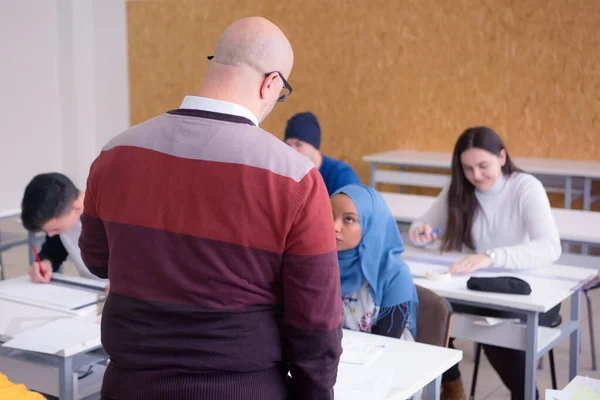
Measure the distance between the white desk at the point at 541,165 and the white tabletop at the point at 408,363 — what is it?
3920 millimetres

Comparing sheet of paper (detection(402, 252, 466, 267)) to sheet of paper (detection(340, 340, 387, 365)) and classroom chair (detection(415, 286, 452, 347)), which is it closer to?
classroom chair (detection(415, 286, 452, 347))

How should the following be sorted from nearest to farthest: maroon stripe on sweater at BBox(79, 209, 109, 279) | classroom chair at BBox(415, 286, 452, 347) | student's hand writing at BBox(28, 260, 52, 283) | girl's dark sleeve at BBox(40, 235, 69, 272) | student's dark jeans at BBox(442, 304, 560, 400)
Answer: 1. maroon stripe on sweater at BBox(79, 209, 109, 279)
2. classroom chair at BBox(415, 286, 452, 347)
3. student's dark jeans at BBox(442, 304, 560, 400)
4. student's hand writing at BBox(28, 260, 52, 283)
5. girl's dark sleeve at BBox(40, 235, 69, 272)

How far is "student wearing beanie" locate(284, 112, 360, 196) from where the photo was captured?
4133 millimetres

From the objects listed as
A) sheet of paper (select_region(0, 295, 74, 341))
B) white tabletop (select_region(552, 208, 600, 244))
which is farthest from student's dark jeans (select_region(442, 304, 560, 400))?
sheet of paper (select_region(0, 295, 74, 341))

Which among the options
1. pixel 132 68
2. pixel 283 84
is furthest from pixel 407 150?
pixel 283 84

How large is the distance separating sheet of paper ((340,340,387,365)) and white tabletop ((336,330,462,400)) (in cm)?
1

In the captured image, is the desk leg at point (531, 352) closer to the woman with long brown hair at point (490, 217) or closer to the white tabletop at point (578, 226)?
the woman with long brown hair at point (490, 217)

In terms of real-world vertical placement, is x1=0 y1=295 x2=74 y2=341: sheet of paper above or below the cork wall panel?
below

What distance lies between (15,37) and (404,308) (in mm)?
6596

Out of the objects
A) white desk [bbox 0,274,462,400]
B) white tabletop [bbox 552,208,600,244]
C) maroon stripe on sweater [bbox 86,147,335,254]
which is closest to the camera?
maroon stripe on sweater [bbox 86,147,335,254]

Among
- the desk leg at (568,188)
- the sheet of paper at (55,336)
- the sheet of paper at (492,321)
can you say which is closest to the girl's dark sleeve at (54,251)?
the sheet of paper at (55,336)

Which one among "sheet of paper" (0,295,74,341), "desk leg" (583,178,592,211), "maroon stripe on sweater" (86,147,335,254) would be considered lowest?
"desk leg" (583,178,592,211)

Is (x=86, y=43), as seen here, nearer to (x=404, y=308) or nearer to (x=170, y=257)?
(x=404, y=308)

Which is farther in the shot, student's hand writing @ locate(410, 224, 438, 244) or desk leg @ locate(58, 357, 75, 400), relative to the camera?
student's hand writing @ locate(410, 224, 438, 244)
